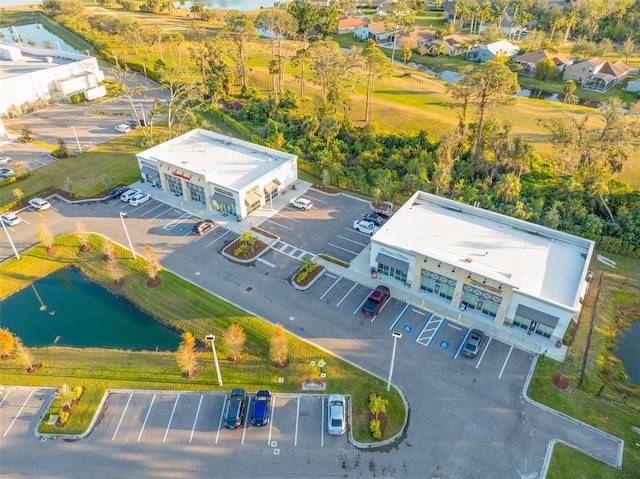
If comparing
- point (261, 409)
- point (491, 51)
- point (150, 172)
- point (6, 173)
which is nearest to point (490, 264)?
point (261, 409)

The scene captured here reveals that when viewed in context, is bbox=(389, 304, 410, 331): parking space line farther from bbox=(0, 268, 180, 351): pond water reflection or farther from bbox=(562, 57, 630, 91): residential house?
bbox=(562, 57, 630, 91): residential house

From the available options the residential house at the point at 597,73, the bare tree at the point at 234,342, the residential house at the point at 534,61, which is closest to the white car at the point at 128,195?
the bare tree at the point at 234,342

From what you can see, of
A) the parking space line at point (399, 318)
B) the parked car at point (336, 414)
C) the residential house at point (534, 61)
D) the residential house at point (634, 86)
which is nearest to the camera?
the parked car at point (336, 414)

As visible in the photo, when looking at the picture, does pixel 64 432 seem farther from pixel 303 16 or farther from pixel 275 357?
pixel 303 16

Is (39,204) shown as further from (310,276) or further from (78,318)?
(310,276)

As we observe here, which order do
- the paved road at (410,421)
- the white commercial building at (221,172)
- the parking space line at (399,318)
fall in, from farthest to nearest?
the white commercial building at (221,172)
the parking space line at (399,318)
the paved road at (410,421)

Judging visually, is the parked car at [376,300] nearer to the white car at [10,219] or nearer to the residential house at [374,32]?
the white car at [10,219]
